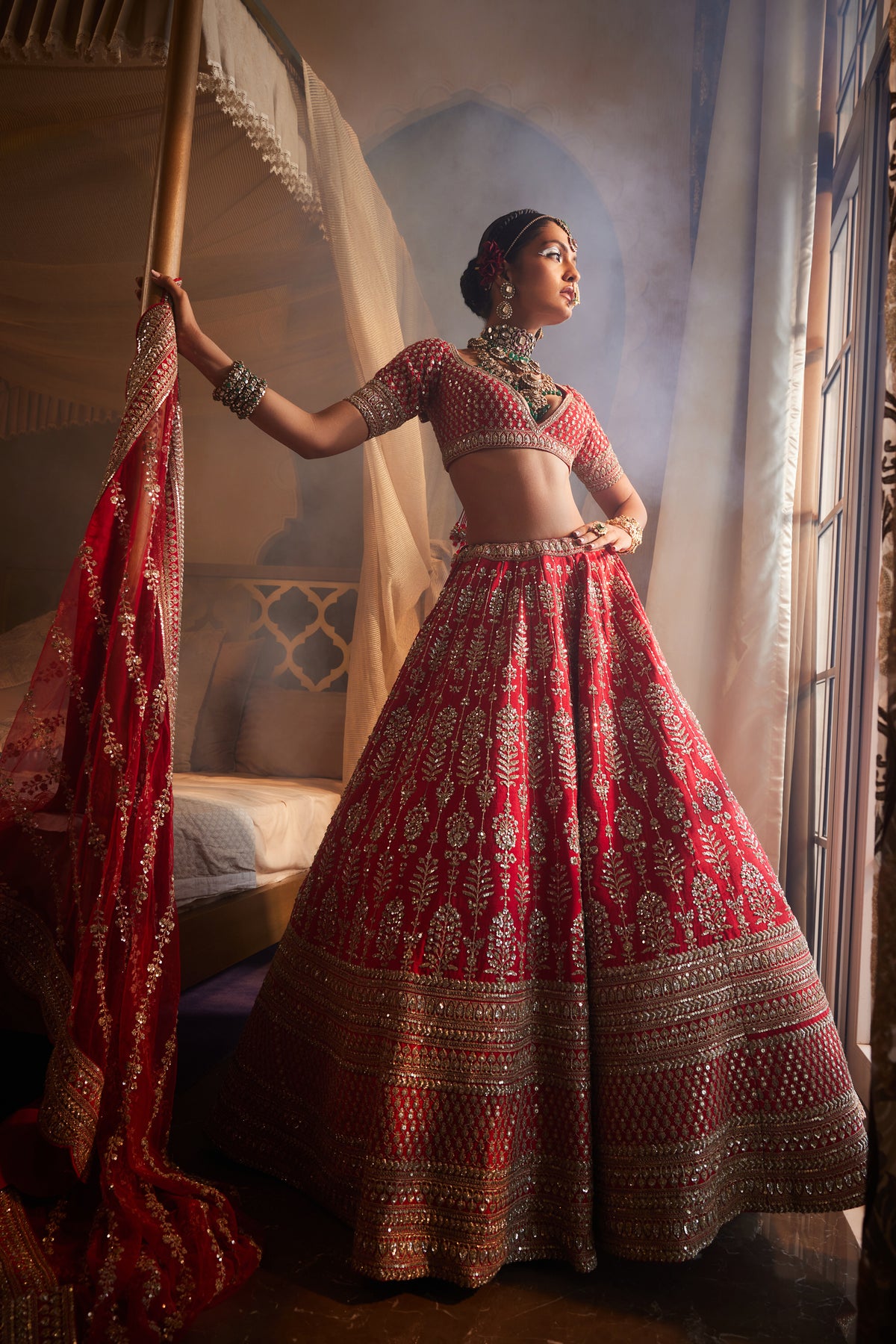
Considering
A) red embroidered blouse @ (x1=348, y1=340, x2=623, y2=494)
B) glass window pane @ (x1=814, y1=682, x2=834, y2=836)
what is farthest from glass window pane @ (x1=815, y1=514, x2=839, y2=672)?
red embroidered blouse @ (x1=348, y1=340, x2=623, y2=494)

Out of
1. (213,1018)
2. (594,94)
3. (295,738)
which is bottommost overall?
(213,1018)

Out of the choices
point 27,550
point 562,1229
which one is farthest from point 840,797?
point 27,550

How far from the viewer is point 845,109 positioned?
93.7 inches

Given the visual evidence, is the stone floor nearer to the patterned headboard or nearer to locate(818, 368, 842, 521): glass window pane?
locate(818, 368, 842, 521): glass window pane

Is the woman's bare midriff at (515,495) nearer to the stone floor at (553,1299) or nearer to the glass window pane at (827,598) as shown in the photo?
the glass window pane at (827,598)

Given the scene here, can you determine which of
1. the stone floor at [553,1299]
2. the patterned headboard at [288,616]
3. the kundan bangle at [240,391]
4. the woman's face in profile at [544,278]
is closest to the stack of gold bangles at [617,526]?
the woman's face in profile at [544,278]

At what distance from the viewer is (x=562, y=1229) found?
4.02ft

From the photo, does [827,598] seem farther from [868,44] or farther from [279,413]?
[279,413]

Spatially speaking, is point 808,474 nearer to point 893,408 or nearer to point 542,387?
point 542,387

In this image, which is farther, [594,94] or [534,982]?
[594,94]

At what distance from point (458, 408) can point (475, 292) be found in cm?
35

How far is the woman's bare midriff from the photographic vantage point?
1.67 metres

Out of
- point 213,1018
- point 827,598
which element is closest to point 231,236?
point 827,598

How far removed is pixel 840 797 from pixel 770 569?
60cm
